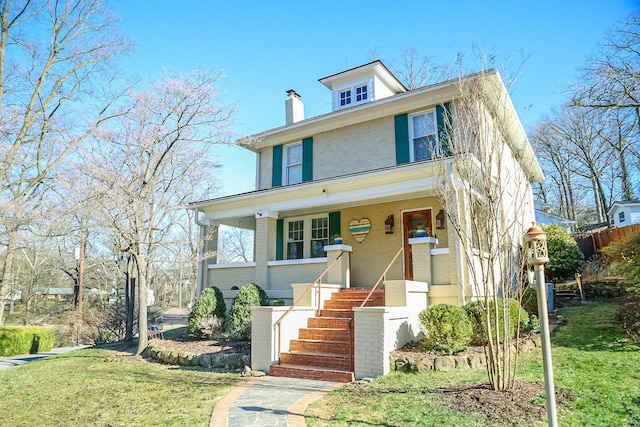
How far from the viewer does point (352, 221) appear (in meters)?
13.5

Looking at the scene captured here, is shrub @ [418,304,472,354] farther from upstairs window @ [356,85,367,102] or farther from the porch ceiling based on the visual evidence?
upstairs window @ [356,85,367,102]

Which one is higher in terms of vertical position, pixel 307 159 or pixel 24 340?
pixel 307 159

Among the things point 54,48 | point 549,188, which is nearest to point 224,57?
point 54,48

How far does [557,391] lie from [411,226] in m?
7.44

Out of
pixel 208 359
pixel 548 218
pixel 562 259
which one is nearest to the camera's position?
pixel 208 359

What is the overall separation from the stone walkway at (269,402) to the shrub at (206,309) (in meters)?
4.41

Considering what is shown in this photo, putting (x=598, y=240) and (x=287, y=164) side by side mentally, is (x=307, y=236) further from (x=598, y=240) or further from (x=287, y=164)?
(x=598, y=240)

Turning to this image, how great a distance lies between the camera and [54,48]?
1412cm

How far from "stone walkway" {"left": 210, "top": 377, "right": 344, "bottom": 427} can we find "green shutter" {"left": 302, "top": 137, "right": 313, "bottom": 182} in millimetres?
8057

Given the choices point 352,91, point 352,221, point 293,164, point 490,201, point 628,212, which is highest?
point 352,91

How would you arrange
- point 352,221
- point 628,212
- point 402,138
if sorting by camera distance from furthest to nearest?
point 628,212 < point 352,221 < point 402,138

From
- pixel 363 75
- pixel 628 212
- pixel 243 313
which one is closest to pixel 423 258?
pixel 243 313

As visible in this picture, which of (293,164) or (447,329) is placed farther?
(293,164)

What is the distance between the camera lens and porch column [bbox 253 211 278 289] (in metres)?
12.9
